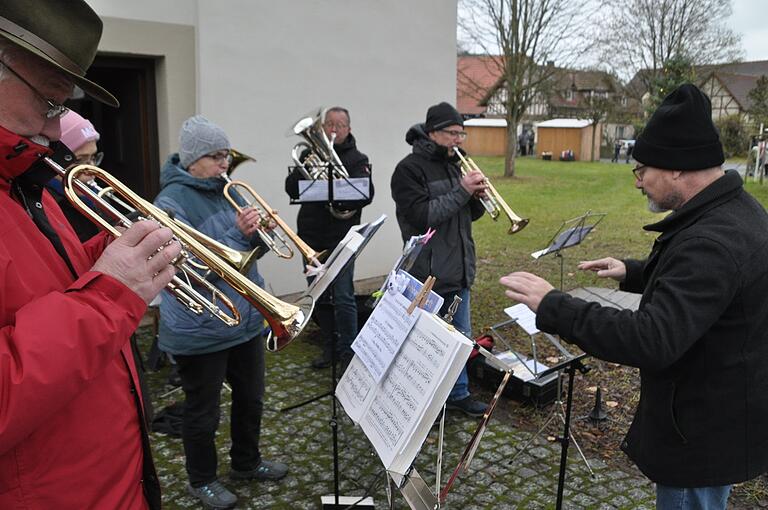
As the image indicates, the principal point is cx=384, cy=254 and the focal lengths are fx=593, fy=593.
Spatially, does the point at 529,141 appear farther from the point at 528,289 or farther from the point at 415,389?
the point at 415,389

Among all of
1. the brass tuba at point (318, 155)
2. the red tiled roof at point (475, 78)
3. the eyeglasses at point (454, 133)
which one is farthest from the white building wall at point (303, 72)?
the red tiled roof at point (475, 78)

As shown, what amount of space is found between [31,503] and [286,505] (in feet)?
7.21

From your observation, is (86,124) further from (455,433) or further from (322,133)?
(455,433)

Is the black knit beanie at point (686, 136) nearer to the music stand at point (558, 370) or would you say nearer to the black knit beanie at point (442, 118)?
the music stand at point (558, 370)

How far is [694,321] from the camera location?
2.02m

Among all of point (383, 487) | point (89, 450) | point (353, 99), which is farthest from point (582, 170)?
point (89, 450)

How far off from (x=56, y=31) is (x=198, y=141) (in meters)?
1.81

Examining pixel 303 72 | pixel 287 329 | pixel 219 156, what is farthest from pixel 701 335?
pixel 303 72

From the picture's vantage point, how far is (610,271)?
2795 mm

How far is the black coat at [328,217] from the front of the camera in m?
5.57

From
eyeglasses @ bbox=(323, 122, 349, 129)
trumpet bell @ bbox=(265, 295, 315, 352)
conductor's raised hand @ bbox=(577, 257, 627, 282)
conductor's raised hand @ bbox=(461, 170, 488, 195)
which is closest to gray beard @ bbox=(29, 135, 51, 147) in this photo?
trumpet bell @ bbox=(265, 295, 315, 352)

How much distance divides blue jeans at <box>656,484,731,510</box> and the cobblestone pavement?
1327 millimetres

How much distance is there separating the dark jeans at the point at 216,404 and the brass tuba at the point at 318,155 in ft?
7.21

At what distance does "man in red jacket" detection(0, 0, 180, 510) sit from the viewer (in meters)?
1.38
